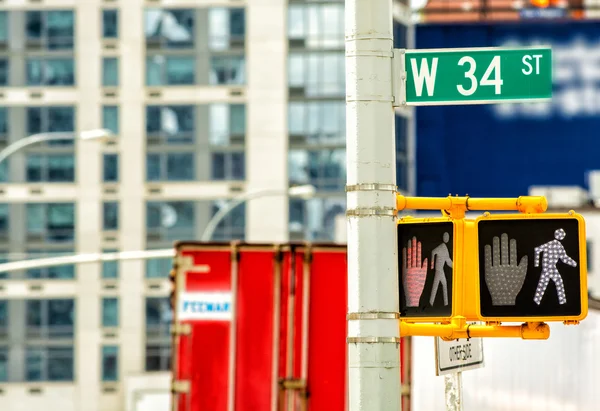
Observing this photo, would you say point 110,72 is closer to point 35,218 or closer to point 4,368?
point 35,218

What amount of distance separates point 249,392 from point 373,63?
876cm

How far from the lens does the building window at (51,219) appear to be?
78188mm

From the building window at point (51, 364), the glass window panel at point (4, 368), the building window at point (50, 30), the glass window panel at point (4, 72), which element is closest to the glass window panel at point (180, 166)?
the building window at point (50, 30)

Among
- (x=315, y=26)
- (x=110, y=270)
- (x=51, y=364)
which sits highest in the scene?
(x=315, y=26)

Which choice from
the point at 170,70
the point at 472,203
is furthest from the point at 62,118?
the point at 472,203

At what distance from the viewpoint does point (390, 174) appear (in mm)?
8414

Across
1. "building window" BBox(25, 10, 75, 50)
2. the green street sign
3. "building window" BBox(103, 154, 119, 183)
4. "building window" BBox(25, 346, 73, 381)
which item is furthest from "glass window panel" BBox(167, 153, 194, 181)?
the green street sign

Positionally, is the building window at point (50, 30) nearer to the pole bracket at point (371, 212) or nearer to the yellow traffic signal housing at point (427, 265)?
the yellow traffic signal housing at point (427, 265)

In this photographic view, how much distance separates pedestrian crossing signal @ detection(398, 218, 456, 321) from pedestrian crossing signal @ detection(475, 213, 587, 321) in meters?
0.21

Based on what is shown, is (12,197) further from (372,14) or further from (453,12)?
(372,14)

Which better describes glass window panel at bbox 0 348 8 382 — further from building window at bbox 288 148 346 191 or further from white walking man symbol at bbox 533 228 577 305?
white walking man symbol at bbox 533 228 577 305

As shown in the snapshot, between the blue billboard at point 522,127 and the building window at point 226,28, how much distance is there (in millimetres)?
14037

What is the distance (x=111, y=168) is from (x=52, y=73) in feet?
21.1

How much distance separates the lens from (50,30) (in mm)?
79562
